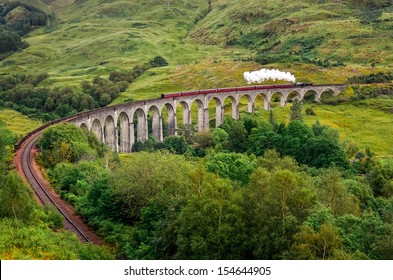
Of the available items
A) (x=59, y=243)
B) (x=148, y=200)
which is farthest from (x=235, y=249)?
(x=148, y=200)

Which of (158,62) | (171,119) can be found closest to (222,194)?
(171,119)

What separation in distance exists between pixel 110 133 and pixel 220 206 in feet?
227

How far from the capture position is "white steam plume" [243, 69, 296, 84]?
13762 cm

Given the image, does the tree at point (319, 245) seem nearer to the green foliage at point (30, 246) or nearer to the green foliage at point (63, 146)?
the green foliage at point (30, 246)

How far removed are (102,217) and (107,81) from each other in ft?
395

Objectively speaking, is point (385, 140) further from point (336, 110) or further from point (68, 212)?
point (68, 212)

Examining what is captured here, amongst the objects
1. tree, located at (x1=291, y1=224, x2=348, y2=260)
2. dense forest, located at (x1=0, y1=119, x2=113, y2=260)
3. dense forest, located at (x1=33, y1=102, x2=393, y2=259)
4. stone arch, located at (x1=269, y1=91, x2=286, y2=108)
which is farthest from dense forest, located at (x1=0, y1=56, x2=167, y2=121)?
tree, located at (x1=291, y1=224, x2=348, y2=260)

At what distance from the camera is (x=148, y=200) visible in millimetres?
38375

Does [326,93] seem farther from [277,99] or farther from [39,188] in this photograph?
[39,188]

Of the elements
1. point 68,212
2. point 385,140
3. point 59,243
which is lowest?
point 385,140

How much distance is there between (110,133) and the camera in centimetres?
9425

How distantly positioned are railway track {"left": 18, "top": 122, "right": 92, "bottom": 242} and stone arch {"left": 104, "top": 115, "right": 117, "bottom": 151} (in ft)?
77.3

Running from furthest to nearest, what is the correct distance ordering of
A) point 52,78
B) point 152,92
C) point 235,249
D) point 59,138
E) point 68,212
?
point 52,78 < point 152,92 < point 59,138 < point 68,212 < point 235,249
